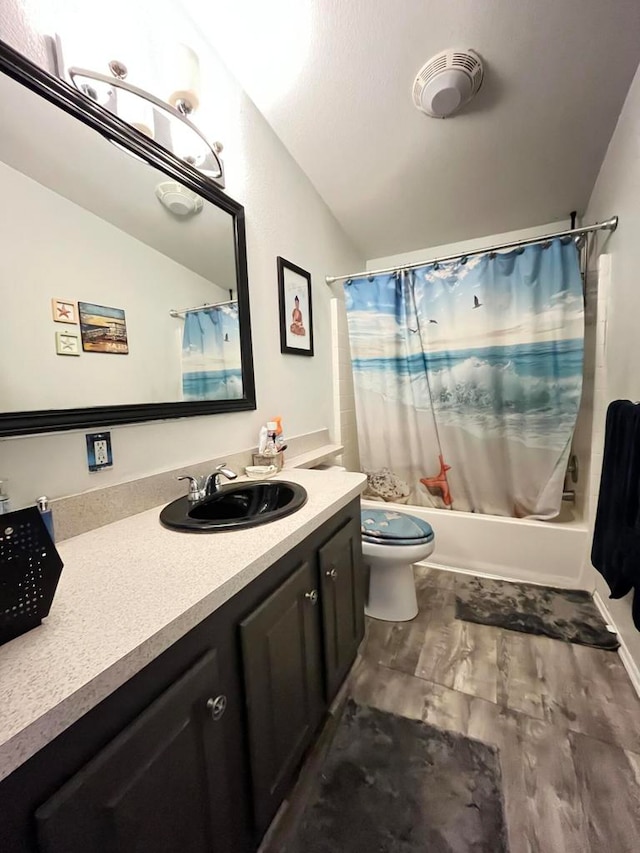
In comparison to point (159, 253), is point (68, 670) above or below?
below

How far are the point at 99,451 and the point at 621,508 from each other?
1.64 m

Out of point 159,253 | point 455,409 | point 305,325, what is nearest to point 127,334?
point 159,253

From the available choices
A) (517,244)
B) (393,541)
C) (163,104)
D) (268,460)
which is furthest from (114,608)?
(517,244)

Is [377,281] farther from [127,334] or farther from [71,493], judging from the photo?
[71,493]

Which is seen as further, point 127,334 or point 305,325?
point 305,325

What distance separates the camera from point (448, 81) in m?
1.27

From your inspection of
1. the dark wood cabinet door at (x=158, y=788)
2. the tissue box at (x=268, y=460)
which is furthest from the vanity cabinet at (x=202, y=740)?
the tissue box at (x=268, y=460)

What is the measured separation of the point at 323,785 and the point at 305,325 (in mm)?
1862

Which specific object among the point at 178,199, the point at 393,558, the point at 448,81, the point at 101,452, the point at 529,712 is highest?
the point at 448,81

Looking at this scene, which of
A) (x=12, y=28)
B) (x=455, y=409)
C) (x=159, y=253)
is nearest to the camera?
(x=12, y=28)

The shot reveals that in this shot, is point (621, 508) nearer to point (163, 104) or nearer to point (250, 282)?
point (250, 282)

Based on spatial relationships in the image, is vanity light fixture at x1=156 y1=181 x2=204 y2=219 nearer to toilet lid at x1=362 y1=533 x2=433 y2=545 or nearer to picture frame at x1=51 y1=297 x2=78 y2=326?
picture frame at x1=51 y1=297 x2=78 y2=326

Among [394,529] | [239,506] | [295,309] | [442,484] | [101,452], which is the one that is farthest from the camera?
[442,484]

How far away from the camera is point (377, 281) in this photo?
2.23m
